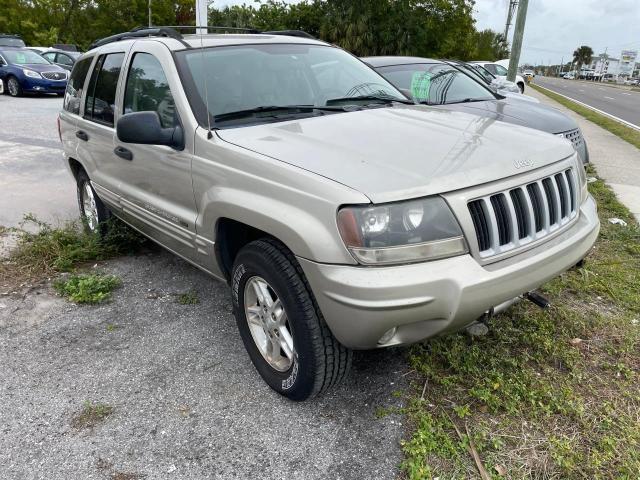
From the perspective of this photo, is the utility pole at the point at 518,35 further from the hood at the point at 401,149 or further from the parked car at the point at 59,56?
the parked car at the point at 59,56

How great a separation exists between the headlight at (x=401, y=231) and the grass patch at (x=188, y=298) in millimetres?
2022

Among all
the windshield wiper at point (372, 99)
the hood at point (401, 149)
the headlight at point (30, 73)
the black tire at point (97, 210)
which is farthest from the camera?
the headlight at point (30, 73)

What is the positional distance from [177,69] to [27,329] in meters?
1.96

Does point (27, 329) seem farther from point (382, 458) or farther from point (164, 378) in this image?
point (382, 458)

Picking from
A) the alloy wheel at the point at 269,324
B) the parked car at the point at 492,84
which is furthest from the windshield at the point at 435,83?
the alloy wheel at the point at 269,324

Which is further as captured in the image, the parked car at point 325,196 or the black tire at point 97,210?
the black tire at point 97,210

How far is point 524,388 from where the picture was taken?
2756mm

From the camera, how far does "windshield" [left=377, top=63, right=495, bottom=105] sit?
6.29 meters

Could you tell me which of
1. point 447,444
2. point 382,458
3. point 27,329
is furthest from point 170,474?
point 27,329

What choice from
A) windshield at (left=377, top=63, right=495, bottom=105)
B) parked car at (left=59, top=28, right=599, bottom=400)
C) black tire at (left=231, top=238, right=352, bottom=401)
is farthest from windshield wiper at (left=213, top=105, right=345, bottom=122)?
windshield at (left=377, top=63, right=495, bottom=105)

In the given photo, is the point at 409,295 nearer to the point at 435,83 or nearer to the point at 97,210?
the point at 97,210

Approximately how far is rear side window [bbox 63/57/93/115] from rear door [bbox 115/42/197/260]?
1.07 m

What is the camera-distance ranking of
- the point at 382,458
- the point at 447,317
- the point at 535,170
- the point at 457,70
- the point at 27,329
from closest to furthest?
the point at 447,317, the point at 382,458, the point at 535,170, the point at 27,329, the point at 457,70

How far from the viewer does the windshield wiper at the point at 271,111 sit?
308 cm
